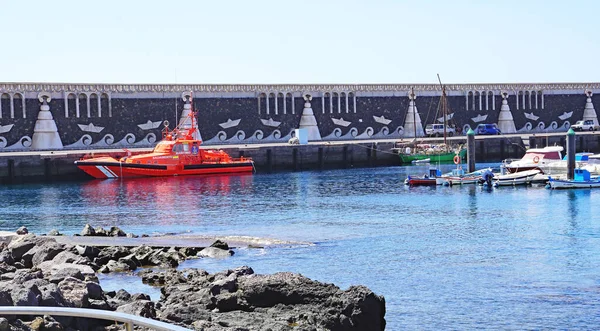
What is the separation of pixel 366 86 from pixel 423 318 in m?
49.6

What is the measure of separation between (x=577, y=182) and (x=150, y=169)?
2188 centimetres

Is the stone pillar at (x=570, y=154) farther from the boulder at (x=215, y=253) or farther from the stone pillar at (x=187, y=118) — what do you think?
the stone pillar at (x=187, y=118)

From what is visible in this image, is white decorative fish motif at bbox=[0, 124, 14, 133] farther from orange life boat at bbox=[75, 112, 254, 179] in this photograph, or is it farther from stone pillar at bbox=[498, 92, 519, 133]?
stone pillar at bbox=[498, 92, 519, 133]

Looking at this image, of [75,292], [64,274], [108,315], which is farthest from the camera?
[64,274]

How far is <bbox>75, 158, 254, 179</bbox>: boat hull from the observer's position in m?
49.6

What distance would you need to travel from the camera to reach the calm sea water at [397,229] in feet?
56.0

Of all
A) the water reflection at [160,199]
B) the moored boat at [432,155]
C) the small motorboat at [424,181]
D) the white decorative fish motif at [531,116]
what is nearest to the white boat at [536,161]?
→ the small motorboat at [424,181]

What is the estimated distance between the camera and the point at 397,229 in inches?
1101

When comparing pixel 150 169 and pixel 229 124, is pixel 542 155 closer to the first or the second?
pixel 150 169

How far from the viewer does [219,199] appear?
128 feet

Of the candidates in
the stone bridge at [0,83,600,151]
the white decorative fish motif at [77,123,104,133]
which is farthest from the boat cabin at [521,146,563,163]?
the white decorative fish motif at [77,123,104,133]

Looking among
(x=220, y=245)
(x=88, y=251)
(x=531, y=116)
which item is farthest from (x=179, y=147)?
(x=88, y=251)

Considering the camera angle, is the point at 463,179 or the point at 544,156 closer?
the point at 463,179

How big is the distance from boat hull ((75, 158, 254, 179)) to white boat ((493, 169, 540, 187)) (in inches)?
608
